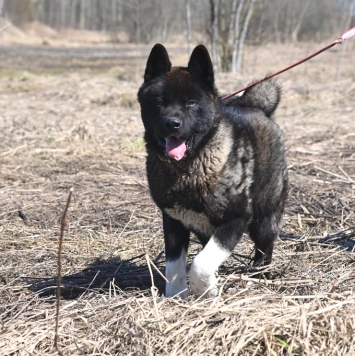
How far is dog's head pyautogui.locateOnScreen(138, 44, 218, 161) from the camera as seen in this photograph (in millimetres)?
3865

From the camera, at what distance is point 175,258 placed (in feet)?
13.2

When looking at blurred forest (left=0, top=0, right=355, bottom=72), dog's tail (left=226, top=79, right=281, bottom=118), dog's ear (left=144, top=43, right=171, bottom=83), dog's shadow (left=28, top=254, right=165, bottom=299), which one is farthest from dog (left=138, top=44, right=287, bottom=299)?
blurred forest (left=0, top=0, right=355, bottom=72)

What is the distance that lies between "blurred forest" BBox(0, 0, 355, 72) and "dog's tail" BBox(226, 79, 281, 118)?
5.29 meters

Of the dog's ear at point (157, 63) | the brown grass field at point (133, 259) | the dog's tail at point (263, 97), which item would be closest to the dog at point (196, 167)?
the dog's ear at point (157, 63)

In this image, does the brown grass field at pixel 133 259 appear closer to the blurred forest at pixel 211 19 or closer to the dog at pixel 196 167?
the dog at pixel 196 167

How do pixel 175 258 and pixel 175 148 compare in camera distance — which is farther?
pixel 175 258

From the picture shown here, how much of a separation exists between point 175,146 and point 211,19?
1729 centimetres

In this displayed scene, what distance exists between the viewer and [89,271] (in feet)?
15.0

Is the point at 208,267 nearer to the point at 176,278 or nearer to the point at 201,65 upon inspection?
the point at 176,278

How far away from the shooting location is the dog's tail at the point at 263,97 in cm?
495

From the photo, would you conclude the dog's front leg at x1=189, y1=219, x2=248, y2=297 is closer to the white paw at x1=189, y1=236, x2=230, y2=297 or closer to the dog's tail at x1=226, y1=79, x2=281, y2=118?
the white paw at x1=189, y1=236, x2=230, y2=297

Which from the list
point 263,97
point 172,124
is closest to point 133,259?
point 172,124

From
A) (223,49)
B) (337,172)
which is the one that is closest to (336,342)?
(337,172)

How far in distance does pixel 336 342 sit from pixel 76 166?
221 inches
